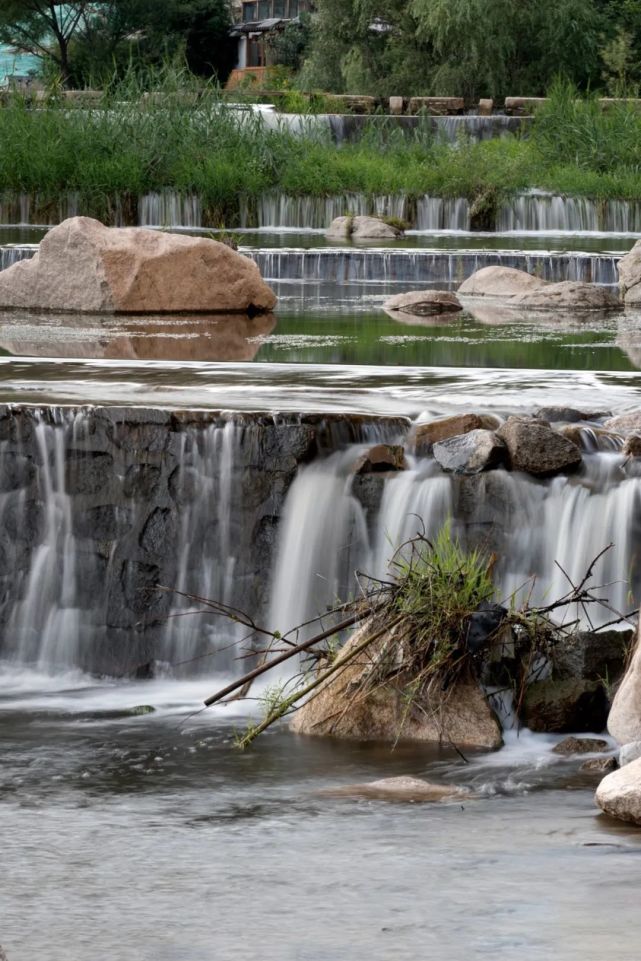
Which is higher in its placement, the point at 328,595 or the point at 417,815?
the point at 328,595

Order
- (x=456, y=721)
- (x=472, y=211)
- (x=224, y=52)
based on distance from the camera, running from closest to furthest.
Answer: (x=456, y=721)
(x=472, y=211)
(x=224, y=52)

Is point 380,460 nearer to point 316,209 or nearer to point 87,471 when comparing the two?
point 87,471

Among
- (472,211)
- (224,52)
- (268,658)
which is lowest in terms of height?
(268,658)

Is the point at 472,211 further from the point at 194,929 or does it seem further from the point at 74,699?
the point at 194,929

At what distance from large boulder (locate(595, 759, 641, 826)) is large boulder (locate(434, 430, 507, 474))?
2272 mm

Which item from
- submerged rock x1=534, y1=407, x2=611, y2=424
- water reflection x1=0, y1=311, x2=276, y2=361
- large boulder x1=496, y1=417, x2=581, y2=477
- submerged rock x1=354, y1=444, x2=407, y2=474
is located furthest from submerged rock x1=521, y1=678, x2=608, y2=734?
water reflection x1=0, y1=311, x2=276, y2=361

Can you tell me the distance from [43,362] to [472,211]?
516 inches

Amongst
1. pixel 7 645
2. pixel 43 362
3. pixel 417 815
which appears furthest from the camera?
pixel 43 362

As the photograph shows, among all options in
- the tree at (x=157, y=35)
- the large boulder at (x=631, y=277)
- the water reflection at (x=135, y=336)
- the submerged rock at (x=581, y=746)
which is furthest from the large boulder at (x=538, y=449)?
the tree at (x=157, y=35)

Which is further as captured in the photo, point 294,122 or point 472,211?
point 294,122

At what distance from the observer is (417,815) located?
5.23 metres

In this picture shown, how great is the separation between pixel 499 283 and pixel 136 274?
3.65 meters

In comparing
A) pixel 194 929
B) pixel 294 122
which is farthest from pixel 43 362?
pixel 294 122

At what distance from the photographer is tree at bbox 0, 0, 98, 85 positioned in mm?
53031
